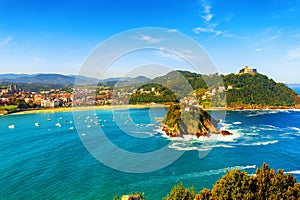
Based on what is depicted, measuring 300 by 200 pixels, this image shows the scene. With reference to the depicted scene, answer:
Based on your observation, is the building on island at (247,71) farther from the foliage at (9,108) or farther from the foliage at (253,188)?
the foliage at (253,188)

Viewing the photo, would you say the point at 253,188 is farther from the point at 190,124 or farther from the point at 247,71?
the point at 247,71

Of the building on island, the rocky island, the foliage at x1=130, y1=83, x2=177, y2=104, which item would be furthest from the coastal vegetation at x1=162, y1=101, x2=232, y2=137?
the building on island

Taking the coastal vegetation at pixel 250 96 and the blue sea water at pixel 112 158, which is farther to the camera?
the coastal vegetation at pixel 250 96

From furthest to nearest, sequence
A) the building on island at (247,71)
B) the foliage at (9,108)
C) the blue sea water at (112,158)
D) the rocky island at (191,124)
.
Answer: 1. the building on island at (247,71)
2. the foliage at (9,108)
3. the rocky island at (191,124)
4. the blue sea water at (112,158)

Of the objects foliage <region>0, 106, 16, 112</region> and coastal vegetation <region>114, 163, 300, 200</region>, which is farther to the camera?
foliage <region>0, 106, 16, 112</region>

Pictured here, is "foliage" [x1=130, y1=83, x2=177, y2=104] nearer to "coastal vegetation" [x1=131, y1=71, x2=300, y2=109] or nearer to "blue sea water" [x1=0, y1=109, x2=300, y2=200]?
"coastal vegetation" [x1=131, y1=71, x2=300, y2=109]

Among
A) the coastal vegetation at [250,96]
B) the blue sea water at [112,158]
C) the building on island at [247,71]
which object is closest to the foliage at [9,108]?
the blue sea water at [112,158]

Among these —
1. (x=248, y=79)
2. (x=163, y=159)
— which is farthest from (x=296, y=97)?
(x=163, y=159)
